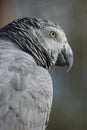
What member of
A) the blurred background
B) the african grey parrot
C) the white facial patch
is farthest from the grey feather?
the blurred background

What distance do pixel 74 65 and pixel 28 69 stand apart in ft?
5.38

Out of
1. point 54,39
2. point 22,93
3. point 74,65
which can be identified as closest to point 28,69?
point 22,93

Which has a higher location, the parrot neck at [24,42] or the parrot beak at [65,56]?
the parrot neck at [24,42]

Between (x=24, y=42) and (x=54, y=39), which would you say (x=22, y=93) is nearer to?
(x=24, y=42)

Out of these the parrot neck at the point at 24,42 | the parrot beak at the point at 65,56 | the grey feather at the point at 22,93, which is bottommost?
the grey feather at the point at 22,93

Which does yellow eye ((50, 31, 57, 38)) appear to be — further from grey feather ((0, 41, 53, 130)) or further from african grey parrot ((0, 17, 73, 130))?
grey feather ((0, 41, 53, 130))

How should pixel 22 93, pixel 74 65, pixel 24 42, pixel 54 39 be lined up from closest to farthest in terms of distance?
pixel 22 93, pixel 24 42, pixel 54 39, pixel 74 65

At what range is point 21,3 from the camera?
2742 millimetres

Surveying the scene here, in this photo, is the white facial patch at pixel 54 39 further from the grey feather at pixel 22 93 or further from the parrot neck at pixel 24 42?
the grey feather at pixel 22 93

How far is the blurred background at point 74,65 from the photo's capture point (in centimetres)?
275

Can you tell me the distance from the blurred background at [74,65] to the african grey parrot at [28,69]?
1.14 meters

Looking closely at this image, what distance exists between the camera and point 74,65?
2932 mm

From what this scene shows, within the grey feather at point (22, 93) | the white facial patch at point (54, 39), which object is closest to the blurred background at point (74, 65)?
the white facial patch at point (54, 39)

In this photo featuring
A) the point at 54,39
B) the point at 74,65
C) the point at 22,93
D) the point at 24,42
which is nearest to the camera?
the point at 22,93
